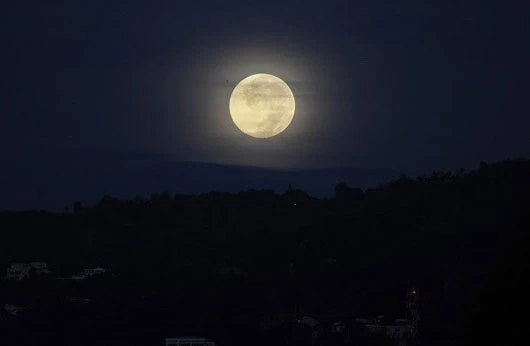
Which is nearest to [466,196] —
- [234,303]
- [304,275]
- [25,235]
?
[304,275]

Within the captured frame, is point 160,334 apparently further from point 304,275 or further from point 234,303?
point 304,275

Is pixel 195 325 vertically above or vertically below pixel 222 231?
below

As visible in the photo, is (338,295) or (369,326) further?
(338,295)

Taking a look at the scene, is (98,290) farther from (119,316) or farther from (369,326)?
(369,326)

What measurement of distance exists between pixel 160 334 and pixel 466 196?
1781 centimetres

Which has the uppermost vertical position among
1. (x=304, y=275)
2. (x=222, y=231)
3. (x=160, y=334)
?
(x=222, y=231)

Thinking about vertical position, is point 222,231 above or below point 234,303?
above

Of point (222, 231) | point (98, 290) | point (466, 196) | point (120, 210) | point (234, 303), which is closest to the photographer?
point (234, 303)

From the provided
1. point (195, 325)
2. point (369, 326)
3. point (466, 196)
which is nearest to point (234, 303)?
point (195, 325)

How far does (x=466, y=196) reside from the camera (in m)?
54.7

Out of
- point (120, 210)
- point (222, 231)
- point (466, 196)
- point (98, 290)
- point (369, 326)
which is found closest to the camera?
point (369, 326)

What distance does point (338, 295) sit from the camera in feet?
145

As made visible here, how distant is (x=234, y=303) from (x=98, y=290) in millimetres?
5292

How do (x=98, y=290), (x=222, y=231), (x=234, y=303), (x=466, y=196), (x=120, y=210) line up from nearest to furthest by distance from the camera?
1. (x=234, y=303)
2. (x=98, y=290)
3. (x=466, y=196)
4. (x=222, y=231)
5. (x=120, y=210)
